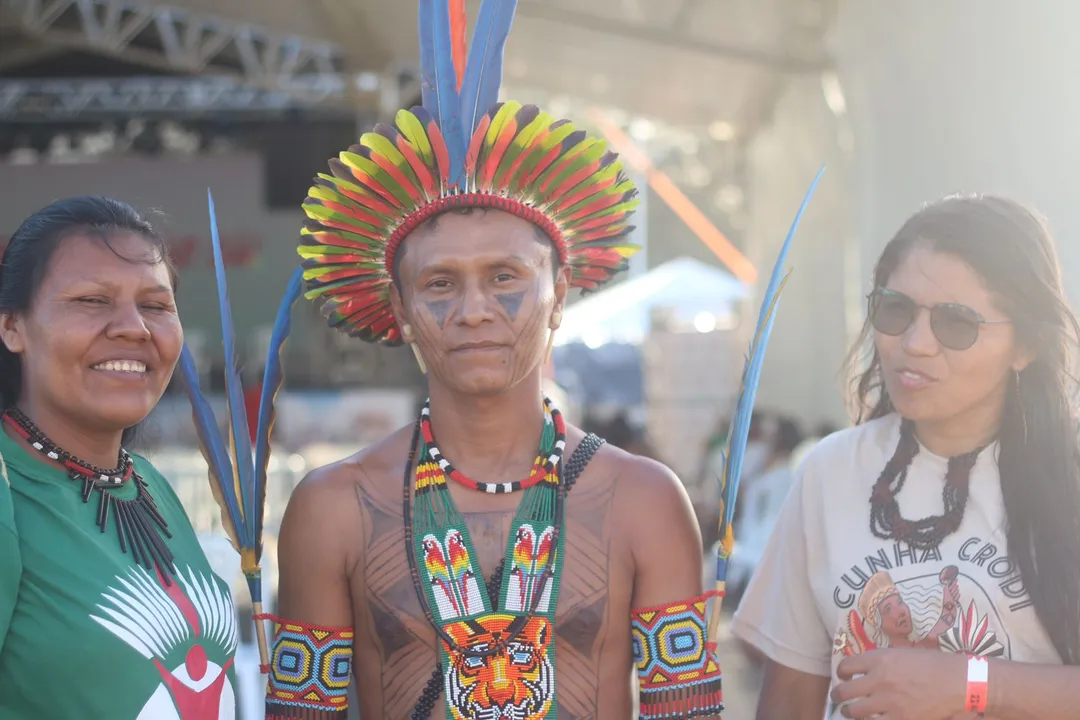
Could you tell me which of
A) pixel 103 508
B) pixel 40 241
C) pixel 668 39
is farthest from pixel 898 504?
pixel 668 39

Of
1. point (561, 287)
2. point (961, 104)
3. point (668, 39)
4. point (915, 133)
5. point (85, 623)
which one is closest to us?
point (85, 623)

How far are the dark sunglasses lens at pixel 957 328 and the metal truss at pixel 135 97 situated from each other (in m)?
14.6

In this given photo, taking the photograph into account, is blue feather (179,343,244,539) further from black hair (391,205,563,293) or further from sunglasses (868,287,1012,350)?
sunglasses (868,287,1012,350)

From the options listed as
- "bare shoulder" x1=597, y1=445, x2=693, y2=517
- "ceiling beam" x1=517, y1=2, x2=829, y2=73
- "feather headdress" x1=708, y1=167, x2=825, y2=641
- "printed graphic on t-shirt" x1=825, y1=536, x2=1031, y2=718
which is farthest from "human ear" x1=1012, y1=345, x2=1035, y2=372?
"ceiling beam" x1=517, y1=2, x2=829, y2=73

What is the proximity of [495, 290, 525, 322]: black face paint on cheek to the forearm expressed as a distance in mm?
1095

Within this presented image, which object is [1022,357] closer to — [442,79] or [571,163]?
[571,163]

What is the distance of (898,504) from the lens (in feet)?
8.34

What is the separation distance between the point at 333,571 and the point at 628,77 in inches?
428

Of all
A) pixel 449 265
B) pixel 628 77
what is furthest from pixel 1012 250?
pixel 628 77

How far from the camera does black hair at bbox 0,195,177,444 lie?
2.28 metres

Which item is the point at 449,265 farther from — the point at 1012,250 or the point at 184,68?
the point at 184,68

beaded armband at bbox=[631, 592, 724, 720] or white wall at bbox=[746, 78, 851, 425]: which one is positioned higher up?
white wall at bbox=[746, 78, 851, 425]

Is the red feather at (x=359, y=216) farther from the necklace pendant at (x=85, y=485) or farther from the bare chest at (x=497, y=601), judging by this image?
the necklace pendant at (x=85, y=485)

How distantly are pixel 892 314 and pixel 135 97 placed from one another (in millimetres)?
15643
